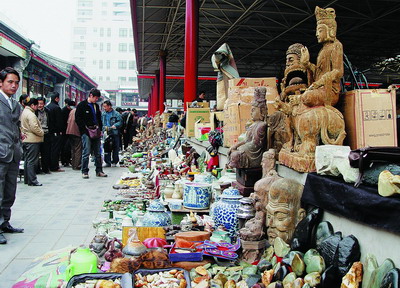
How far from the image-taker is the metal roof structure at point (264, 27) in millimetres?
14672

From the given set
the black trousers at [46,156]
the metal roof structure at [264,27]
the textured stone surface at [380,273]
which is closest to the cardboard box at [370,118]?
the textured stone surface at [380,273]

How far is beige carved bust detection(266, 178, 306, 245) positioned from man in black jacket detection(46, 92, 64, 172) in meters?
7.52

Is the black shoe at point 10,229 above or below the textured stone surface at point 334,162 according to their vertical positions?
below

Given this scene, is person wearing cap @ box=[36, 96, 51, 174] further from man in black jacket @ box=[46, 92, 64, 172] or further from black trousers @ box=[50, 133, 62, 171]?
black trousers @ box=[50, 133, 62, 171]

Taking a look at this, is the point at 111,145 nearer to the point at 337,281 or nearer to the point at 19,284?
the point at 19,284

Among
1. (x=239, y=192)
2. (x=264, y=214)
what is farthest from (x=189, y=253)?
(x=239, y=192)

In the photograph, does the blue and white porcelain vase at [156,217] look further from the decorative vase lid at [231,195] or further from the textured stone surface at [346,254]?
the textured stone surface at [346,254]

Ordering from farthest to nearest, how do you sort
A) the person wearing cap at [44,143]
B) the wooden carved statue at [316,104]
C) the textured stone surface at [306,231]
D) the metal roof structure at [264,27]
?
the metal roof structure at [264,27], the person wearing cap at [44,143], the wooden carved statue at [316,104], the textured stone surface at [306,231]

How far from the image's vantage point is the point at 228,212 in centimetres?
313

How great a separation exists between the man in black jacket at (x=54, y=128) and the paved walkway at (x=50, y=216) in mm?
948

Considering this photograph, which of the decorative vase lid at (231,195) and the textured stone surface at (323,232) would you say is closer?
the textured stone surface at (323,232)

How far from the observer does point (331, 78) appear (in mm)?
2896

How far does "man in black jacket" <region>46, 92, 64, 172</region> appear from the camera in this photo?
9.15m

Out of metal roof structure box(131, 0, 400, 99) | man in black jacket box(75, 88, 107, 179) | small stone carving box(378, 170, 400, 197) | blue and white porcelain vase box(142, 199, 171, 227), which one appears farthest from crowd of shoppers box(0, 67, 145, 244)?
metal roof structure box(131, 0, 400, 99)
